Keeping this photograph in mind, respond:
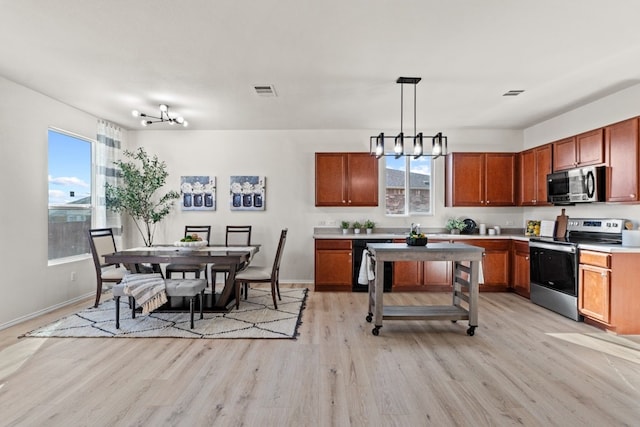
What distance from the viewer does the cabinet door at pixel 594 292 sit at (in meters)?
3.72

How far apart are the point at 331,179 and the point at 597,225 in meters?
3.62

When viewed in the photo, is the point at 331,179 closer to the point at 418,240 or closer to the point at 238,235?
the point at 238,235

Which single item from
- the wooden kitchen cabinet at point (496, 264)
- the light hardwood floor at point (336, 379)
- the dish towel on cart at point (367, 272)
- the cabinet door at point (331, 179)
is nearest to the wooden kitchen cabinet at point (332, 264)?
the cabinet door at point (331, 179)

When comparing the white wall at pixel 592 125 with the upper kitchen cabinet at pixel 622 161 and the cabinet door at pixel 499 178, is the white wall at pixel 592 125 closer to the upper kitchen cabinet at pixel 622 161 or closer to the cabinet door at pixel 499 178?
the upper kitchen cabinet at pixel 622 161

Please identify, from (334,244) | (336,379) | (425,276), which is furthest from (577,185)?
(336,379)

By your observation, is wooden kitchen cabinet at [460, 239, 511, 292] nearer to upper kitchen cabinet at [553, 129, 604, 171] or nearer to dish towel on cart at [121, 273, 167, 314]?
upper kitchen cabinet at [553, 129, 604, 171]

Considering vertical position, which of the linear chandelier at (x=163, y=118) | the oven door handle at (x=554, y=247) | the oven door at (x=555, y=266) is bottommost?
the oven door at (x=555, y=266)

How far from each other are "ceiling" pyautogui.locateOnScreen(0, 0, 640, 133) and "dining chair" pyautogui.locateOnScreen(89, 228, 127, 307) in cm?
173

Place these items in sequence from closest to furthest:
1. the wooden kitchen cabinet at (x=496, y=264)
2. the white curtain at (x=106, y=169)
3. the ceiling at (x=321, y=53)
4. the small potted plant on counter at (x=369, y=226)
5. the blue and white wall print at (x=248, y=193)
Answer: the ceiling at (x=321, y=53) → the white curtain at (x=106, y=169) → the wooden kitchen cabinet at (x=496, y=264) → the small potted plant on counter at (x=369, y=226) → the blue and white wall print at (x=248, y=193)

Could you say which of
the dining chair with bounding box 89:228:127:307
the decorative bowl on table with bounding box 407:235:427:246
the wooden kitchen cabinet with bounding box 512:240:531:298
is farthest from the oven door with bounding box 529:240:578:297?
the dining chair with bounding box 89:228:127:307

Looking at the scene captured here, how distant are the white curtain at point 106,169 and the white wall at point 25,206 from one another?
754 mm

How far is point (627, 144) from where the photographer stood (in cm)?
388

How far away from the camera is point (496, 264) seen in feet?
18.3

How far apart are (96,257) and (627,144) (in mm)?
6310
